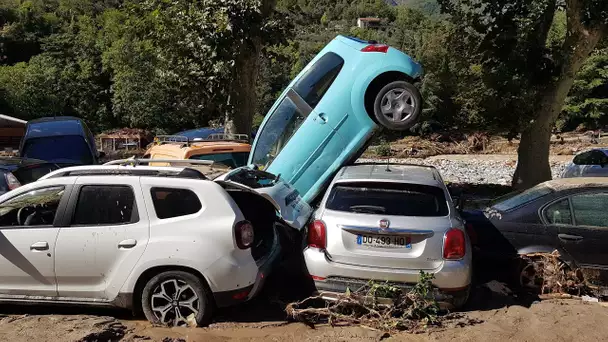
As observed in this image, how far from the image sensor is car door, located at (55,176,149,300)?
4.63 m

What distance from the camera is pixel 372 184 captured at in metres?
5.15

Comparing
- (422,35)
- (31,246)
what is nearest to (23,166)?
(31,246)

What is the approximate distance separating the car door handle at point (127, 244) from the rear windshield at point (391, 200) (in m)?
1.85

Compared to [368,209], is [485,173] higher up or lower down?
lower down

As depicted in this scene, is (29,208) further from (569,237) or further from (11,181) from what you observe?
(569,237)

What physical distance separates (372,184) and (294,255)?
5.25 feet

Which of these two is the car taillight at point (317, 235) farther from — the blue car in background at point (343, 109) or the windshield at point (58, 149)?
the windshield at point (58, 149)

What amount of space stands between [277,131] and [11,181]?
3.99 metres

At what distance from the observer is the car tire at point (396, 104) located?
7.77 meters

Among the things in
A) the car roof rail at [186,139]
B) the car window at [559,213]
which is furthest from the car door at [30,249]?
the car window at [559,213]

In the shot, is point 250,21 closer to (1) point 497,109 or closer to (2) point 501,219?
(1) point 497,109

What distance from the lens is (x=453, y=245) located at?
4.75 meters

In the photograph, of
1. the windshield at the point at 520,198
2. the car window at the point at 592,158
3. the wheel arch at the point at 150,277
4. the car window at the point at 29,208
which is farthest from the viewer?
the car window at the point at 592,158

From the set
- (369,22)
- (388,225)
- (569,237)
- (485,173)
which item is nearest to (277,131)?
(388,225)
